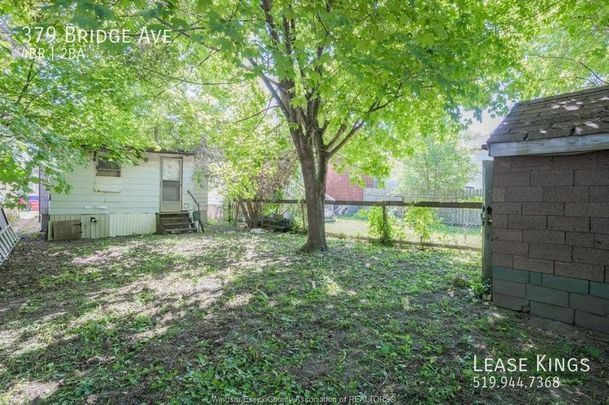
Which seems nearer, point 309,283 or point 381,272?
point 309,283

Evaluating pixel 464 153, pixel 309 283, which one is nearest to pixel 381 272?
pixel 309 283

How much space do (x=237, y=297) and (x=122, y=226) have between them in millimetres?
8729

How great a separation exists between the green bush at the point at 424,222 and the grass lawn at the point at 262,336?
2.22 m

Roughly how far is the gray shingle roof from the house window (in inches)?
456

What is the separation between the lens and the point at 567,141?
3.57m

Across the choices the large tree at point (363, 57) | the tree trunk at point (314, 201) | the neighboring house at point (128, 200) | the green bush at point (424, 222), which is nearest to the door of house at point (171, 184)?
the neighboring house at point (128, 200)

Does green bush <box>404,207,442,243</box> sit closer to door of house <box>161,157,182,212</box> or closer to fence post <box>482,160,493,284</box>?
fence post <box>482,160,493,284</box>

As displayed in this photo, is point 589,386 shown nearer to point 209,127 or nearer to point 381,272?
point 381,272

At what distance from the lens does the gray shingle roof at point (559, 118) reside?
3559 millimetres

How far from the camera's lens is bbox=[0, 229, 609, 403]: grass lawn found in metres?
2.54

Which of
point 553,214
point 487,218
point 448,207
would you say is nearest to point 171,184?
point 448,207

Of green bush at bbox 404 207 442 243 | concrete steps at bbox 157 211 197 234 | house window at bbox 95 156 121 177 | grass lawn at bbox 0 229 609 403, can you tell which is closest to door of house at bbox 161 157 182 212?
concrete steps at bbox 157 211 197 234

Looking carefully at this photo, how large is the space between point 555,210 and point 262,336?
3.74 m

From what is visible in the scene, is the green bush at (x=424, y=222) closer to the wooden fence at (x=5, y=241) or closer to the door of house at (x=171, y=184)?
the door of house at (x=171, y=184)
